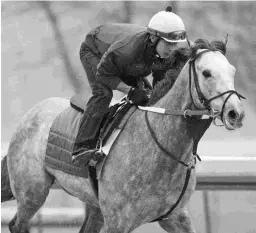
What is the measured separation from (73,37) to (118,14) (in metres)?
0.84

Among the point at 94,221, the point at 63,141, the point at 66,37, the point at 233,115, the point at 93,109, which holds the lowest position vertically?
the point at 66,37

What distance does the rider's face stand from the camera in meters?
5.60

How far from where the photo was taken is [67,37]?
1295cm

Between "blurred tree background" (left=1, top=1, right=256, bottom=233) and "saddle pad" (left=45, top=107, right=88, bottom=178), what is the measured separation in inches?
206

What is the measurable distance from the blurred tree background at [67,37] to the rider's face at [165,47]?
631 centimetres

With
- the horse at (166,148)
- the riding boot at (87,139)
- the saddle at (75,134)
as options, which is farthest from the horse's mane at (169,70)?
the riding boot at (87,139)

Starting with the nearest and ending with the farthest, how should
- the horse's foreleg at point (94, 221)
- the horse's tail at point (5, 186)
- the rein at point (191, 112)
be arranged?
1. the rein at point (191, 112)
2. the horse's foreleg at point (94, 221)
3. the horse's tail at point (5, 186)

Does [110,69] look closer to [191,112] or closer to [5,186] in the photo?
[191,112]

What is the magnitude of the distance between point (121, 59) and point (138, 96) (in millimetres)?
375

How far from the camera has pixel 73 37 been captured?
12.9 meters

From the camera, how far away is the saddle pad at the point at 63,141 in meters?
6.38

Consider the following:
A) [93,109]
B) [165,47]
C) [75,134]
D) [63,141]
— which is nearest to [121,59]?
[165,47]

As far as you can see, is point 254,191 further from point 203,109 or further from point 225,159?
point 203,109

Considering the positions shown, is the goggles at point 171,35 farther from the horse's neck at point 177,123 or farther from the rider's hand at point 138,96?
the rider's hand at point 138,96
